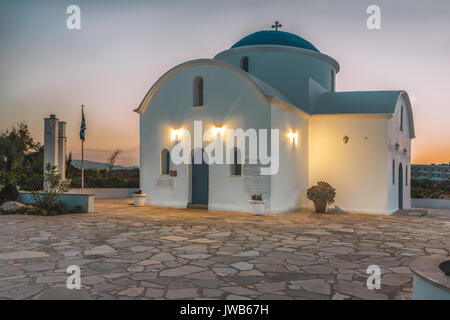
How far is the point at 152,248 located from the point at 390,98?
12157 millimetres

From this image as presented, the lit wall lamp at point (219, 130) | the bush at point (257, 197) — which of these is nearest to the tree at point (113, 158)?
the lit wall lamp at point (219, 130)

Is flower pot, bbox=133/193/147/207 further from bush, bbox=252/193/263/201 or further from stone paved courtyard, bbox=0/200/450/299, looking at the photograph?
bush, bbox=252/193/263/201

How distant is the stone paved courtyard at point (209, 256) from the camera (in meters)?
4.65

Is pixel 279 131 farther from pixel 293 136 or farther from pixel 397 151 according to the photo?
pixel 397 151

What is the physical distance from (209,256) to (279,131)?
7.68 metres

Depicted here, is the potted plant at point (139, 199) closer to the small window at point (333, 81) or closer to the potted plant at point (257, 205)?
the potted plant at point (257, 205)

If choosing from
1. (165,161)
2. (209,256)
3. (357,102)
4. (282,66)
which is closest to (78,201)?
(165,161)

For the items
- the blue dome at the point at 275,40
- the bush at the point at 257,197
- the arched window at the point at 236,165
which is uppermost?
the blue dome at the point at 275,40

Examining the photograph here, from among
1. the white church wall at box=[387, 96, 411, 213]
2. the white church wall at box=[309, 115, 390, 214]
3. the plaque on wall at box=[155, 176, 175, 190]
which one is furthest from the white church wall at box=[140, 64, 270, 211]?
the white church wall at box=[387, 96, 411, 213]

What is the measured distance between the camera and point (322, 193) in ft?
45.4

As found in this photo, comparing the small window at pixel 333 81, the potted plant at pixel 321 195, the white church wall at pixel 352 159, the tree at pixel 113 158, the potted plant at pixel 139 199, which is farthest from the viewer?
the tree at pixel 113 158

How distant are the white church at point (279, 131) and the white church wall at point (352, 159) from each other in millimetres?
36

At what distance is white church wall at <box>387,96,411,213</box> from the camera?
14344 millimetres

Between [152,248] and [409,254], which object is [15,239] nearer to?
[152,248]
